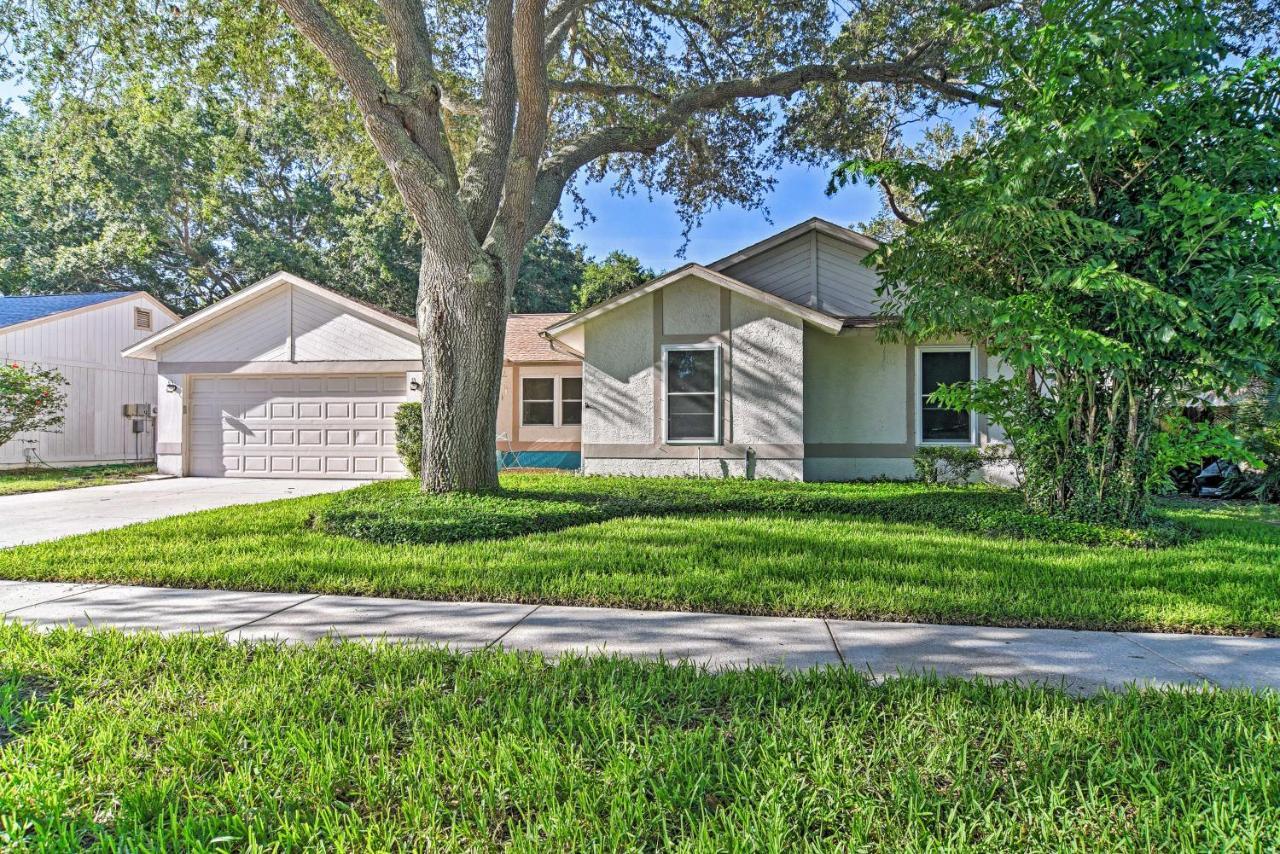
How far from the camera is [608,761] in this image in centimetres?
226

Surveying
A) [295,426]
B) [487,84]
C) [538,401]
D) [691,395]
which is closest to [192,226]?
[295,426]

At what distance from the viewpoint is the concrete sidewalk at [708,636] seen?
3201 millimetres

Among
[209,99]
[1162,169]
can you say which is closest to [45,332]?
[209,99]

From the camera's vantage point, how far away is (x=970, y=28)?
6324 millimetres

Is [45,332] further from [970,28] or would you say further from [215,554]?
[970,28]

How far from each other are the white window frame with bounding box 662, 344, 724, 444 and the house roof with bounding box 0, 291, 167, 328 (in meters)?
A: 14.5

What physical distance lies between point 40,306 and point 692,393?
1643 cm

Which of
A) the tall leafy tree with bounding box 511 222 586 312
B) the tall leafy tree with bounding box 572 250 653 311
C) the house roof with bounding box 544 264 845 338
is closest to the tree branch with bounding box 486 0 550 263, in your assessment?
the house roof with bounding box 544 264 845 338

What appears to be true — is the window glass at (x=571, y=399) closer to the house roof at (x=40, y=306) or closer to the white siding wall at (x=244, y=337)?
the white siding wall at (x=244, y=337)

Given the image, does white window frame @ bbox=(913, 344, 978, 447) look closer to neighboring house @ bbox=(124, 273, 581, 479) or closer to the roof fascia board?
neighboring house @ bbox=(124, 273, 581, 479)

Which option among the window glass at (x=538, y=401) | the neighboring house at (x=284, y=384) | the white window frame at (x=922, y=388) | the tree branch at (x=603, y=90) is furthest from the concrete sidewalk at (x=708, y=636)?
the window glass at (x=538, y=401)

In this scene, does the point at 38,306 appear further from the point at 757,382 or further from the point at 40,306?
the point at 757,382

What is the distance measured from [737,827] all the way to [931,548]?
450 cm

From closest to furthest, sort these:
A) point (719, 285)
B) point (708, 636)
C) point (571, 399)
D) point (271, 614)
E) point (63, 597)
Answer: point (708, 636)
point (271, 614)
point (63, 597)
point (719, 285)
point (571, 399)
